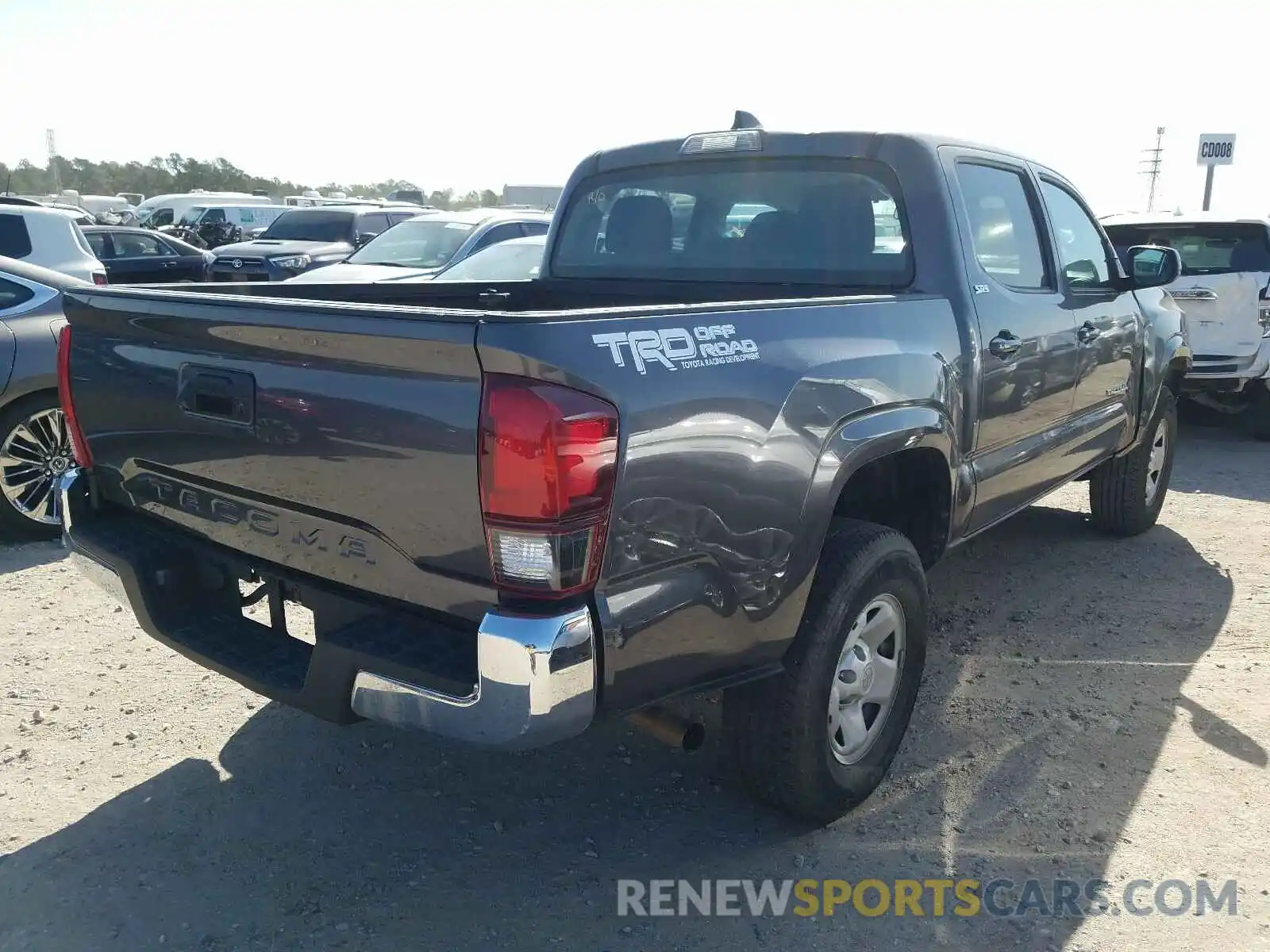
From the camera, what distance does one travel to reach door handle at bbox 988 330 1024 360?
3691 mm

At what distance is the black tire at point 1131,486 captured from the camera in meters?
5.76

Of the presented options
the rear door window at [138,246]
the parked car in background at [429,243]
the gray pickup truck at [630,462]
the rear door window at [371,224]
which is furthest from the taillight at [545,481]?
the rear door window at [371,224]

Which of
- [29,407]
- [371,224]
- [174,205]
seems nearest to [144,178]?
[174,205]

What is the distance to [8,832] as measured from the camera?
306cm

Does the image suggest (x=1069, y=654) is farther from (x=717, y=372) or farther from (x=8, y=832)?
(x=8, y=832)

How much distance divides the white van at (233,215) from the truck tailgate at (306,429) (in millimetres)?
27896

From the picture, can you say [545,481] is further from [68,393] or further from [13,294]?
[13,294]

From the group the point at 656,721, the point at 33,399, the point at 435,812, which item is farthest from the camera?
the point at 33,399

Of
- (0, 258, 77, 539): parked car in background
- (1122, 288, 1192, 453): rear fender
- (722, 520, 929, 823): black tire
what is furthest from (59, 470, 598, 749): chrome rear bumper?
(1122, 288, 1192, 453): rear fender

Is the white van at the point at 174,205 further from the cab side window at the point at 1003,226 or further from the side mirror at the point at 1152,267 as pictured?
the cab side window at the point at 1003,226

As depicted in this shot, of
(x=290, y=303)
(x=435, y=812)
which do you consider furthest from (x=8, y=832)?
(x=290, y=303)

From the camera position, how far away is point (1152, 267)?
4.94 metres

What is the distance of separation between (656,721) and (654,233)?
2.21 meters

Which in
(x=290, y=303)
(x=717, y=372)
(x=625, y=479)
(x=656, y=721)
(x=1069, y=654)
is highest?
(x=290, y=303)
